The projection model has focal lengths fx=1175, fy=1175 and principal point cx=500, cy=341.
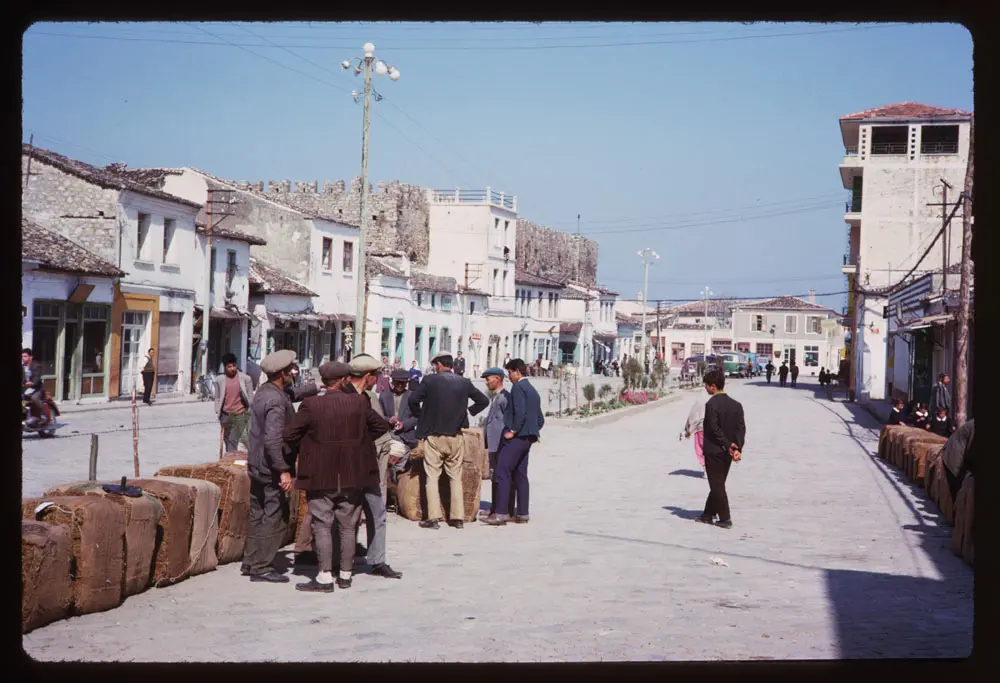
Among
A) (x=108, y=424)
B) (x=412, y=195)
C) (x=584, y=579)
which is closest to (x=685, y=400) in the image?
(x=108, y=424)

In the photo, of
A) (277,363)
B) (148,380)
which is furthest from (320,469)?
(148,380)

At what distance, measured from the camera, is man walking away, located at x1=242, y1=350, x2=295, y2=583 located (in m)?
8.55

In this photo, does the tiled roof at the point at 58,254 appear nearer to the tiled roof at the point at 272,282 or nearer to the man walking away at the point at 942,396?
the tiled roof at the point at 272,282

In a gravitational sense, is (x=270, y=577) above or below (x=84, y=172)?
below

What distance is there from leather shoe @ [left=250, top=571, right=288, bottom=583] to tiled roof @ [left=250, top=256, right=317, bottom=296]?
33.3 metres

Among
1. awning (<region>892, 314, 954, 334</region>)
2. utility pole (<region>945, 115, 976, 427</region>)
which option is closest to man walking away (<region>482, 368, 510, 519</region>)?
utility pole (<region>945, 115, 976, 427</region>)

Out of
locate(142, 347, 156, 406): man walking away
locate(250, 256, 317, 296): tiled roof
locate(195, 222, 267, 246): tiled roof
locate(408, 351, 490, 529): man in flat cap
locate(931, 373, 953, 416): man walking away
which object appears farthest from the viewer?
locate(250, 256, 317, 296): tiled roof

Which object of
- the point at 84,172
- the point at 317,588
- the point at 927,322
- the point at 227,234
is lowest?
the point at 317,588

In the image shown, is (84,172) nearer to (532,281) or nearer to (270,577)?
(270,577)

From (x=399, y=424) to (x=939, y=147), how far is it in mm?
42412

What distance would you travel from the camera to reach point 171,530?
8164 millimetres

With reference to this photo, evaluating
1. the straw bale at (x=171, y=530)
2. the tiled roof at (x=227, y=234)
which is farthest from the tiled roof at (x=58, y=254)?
the straw bale at (x=171, y=530)

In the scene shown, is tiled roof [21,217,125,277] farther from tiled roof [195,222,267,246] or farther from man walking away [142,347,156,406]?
tiled roof [195,222,267,246]
